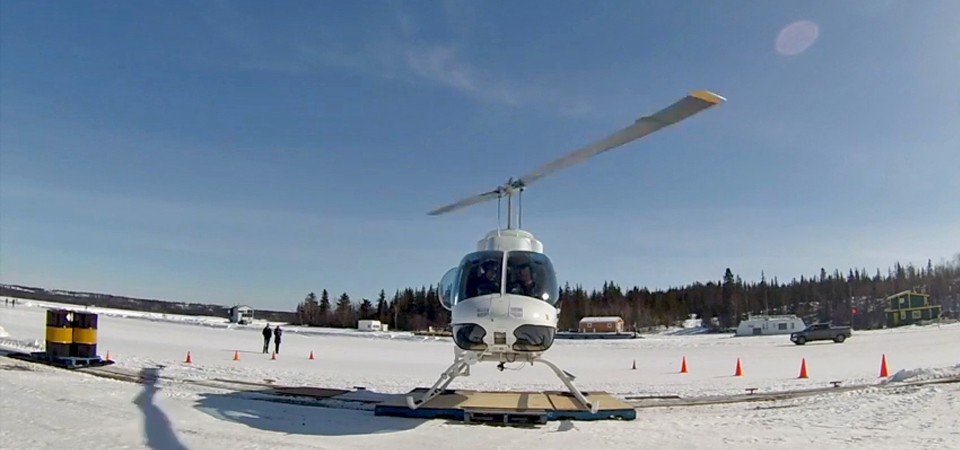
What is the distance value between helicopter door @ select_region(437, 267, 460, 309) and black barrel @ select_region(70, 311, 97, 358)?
1383cm

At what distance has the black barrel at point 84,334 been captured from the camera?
20.4 m

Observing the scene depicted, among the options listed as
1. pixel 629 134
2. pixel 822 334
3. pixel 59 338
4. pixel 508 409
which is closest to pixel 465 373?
pixel 508 409

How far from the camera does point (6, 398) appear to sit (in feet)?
40.4

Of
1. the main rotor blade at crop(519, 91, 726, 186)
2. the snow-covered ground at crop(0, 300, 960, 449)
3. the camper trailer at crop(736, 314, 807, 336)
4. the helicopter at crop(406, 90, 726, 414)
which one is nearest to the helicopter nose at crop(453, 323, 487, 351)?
the helicopter at crop(406, 90, 726, 414)

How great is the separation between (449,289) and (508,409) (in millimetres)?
2724

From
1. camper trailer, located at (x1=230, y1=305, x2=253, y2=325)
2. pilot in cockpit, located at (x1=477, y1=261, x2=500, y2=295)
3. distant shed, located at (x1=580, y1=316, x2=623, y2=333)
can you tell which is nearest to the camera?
pilot in cockpit, located at (x1=477, y1=261, x2=500, y2=295)

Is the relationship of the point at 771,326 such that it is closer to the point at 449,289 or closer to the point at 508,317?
the point at 449,289

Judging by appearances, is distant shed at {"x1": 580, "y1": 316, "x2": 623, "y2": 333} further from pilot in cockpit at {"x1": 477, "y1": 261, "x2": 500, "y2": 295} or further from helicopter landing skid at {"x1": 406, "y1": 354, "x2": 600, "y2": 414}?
pilot in cockpit at {"x1": 477, "y1": 261, "x2": 500, "y2": 295}

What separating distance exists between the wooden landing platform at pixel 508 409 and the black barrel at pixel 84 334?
43.4 feet

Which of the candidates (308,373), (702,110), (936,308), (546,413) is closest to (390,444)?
(546,413)

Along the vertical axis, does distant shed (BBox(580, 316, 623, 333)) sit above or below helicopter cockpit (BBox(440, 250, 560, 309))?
below

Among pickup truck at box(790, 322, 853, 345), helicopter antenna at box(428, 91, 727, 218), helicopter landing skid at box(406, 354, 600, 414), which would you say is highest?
helicopter antenna at box(428, 91, 727, 218)

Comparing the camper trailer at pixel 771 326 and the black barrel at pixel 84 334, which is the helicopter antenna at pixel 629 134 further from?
the camper trailer at pixel 771 326

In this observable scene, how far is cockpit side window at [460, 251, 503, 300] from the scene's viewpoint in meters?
11.4
